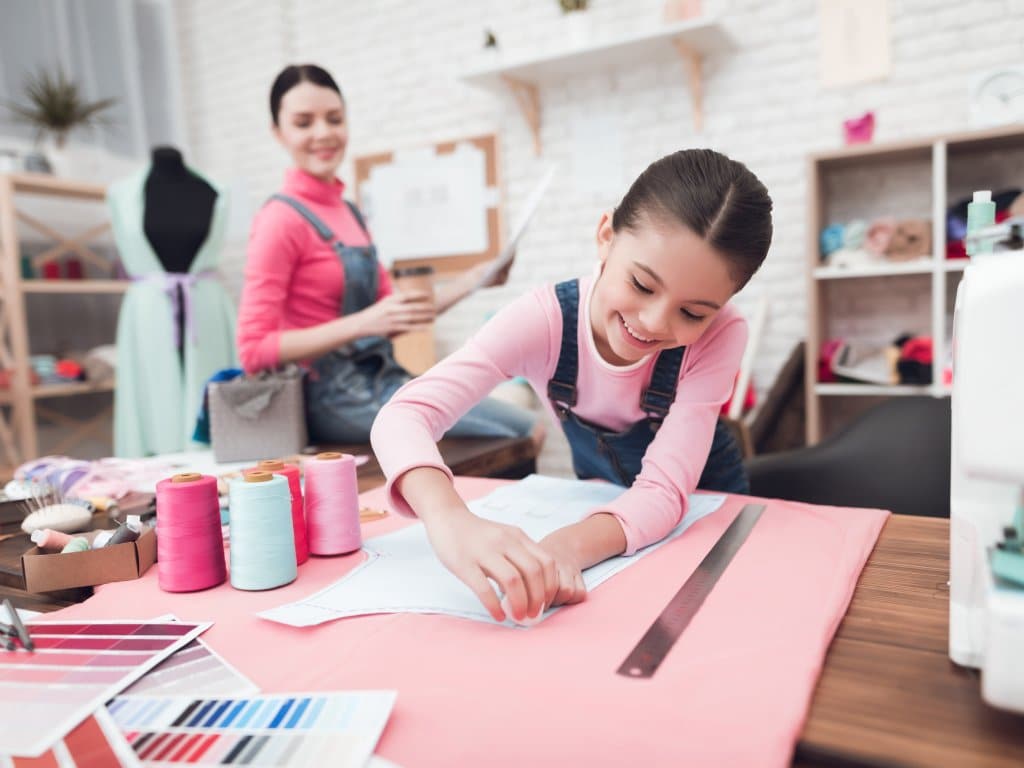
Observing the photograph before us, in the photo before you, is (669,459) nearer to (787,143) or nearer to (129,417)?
(787,143)

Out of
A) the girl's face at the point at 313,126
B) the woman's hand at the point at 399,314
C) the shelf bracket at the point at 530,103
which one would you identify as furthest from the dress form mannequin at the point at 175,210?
the woman's hand at the point at 399,314

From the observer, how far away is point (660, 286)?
0.86 meters

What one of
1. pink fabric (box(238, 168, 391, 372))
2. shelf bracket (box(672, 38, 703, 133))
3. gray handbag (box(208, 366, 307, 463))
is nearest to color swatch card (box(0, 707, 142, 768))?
gray handbag (box(208, 366, 307, 463))

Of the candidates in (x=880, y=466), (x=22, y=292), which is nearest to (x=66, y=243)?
(x=22, y=292)

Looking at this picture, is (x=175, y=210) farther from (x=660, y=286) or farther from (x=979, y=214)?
(x=979, y=214)

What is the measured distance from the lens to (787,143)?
285 cm

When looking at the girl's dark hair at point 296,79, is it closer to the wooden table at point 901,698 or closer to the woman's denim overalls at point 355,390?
the woman's denim overalls at point 355,390

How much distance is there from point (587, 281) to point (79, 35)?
384cm

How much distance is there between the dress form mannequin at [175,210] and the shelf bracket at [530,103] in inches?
53.9

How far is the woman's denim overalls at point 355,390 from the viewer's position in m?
1.73

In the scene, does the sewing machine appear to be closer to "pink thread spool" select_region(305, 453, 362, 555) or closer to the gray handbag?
"pink thread spool" select_region(305, 453, 362, 555)

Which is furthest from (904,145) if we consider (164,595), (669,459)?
(164,595)

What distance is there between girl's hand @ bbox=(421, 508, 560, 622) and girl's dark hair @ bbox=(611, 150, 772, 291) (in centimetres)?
42

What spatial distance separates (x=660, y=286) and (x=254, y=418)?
0.97 meters
